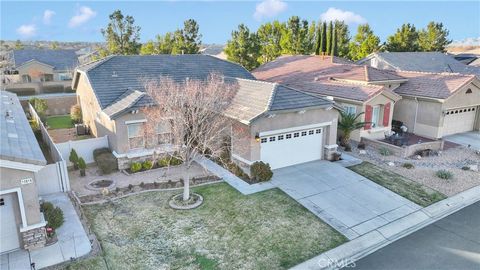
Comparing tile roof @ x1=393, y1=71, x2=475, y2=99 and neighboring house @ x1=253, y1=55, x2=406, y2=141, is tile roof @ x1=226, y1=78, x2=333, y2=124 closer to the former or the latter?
neighboring house @ x1=253, y1=55, x2=406, y2=141

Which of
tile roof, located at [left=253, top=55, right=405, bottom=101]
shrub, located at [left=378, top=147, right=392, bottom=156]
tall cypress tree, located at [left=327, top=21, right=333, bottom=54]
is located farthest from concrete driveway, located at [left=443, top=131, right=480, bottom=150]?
tall cypress tree, located at [left=327, top=21, right=333, bottom=54]

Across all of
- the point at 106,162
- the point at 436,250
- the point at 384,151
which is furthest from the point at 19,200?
the point at 384,151

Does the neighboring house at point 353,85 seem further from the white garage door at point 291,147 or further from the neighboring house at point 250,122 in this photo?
the white garage door at point 291,147

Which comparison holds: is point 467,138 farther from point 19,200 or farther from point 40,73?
point 40,73

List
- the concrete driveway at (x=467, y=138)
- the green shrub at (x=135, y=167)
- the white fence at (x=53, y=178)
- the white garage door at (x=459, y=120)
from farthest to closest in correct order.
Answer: the white garage door at (x=459, y=120), the concrete driveway at (x=467, y=138), the green shrub at (x=135, y=167), the white fence at (x=53, y=178)

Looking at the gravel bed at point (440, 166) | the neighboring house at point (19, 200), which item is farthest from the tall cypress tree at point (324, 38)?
the neighboring house at point (19, 200)
